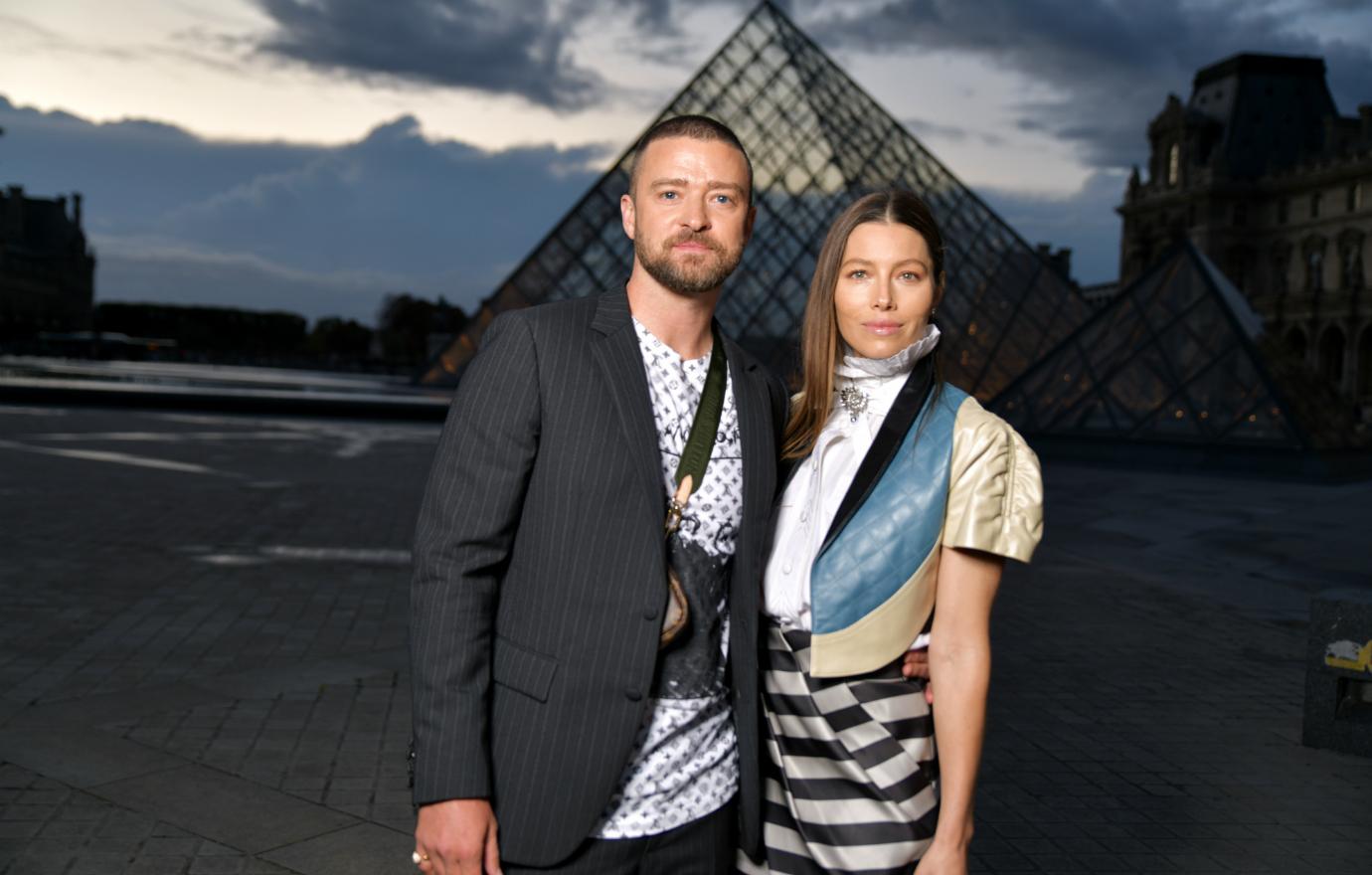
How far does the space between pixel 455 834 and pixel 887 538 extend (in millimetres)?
774

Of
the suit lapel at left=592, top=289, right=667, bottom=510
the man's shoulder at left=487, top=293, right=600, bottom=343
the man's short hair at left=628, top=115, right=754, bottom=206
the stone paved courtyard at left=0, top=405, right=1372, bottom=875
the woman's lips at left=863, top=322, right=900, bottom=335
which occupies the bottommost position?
the stone paved courtyard at left=0, top=405, right=1372, bottom=875

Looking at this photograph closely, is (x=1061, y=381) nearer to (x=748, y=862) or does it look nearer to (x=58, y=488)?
(x=58, y=488)

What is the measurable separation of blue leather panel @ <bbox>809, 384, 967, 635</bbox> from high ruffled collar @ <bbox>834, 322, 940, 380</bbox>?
5.4 inches

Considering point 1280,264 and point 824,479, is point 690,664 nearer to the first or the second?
point 824,479

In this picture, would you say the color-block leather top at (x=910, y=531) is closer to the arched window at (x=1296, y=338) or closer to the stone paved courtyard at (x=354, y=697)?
the stone paved courtyard at (x=354, y=697)

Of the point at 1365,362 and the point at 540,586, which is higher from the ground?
the point at 1365,362

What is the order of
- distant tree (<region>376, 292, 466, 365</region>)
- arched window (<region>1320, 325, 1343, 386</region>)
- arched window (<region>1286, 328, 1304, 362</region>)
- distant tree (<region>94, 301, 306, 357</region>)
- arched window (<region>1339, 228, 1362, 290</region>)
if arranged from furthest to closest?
distant tree (<region>94, 301, 306, 357</region>) < distant tree (<region>376, 292, 466, 365</region>) < arched window (<region>1286, 328, 1304, 362</region>) < arched window (<region>1339, 228, 1362, 290</region>) < arched window (<region>1320, 325, 1343, 386</region>)

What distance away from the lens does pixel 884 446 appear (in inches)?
71.4

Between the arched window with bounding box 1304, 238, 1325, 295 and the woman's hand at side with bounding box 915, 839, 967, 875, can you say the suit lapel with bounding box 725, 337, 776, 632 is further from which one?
the arched window with bounding box 1304, 238, 1325, 295

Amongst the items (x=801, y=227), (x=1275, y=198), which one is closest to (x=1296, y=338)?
(x=1275, y=198)

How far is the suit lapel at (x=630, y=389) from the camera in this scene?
5.77 feet

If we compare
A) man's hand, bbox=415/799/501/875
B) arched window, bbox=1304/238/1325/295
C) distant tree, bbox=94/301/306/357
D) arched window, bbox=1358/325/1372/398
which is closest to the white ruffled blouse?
man's hand, bbox=415/799/501/875

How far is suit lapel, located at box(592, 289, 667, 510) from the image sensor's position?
5.77 ft

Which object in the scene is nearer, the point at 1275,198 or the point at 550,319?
the point at 550,319
